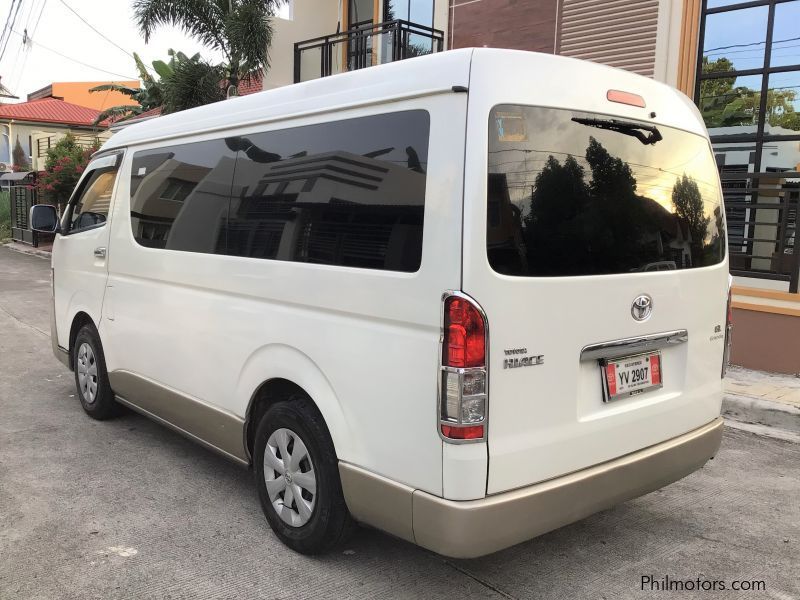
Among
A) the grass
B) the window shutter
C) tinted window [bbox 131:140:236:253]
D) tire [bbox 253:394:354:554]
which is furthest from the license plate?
the grass

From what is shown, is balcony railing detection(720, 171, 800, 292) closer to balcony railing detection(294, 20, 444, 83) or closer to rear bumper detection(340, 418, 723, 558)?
rear bumper detection(340, 418, 723, 558)

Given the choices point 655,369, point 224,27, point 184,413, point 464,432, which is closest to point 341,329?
point 464,432

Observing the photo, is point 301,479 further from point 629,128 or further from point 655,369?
point 629,128

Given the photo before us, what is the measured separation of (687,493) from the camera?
4.12 metres

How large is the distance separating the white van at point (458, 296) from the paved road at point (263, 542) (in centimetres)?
30

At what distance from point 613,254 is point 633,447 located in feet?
2.84

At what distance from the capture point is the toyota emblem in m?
2.91

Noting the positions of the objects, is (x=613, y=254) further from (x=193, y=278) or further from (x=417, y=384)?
(x=193, y=278)

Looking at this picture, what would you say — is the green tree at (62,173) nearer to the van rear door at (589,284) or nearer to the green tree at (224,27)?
the green tree at (224,27)

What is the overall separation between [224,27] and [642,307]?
14.3m

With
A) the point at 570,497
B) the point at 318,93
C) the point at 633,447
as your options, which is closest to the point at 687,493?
the point at 633,447

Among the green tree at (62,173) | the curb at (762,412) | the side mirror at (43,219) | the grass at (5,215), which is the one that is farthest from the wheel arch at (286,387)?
the grass at (5,215)

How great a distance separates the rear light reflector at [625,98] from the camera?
2.89 metres

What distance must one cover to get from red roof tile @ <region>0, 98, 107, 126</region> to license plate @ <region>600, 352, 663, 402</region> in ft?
129
